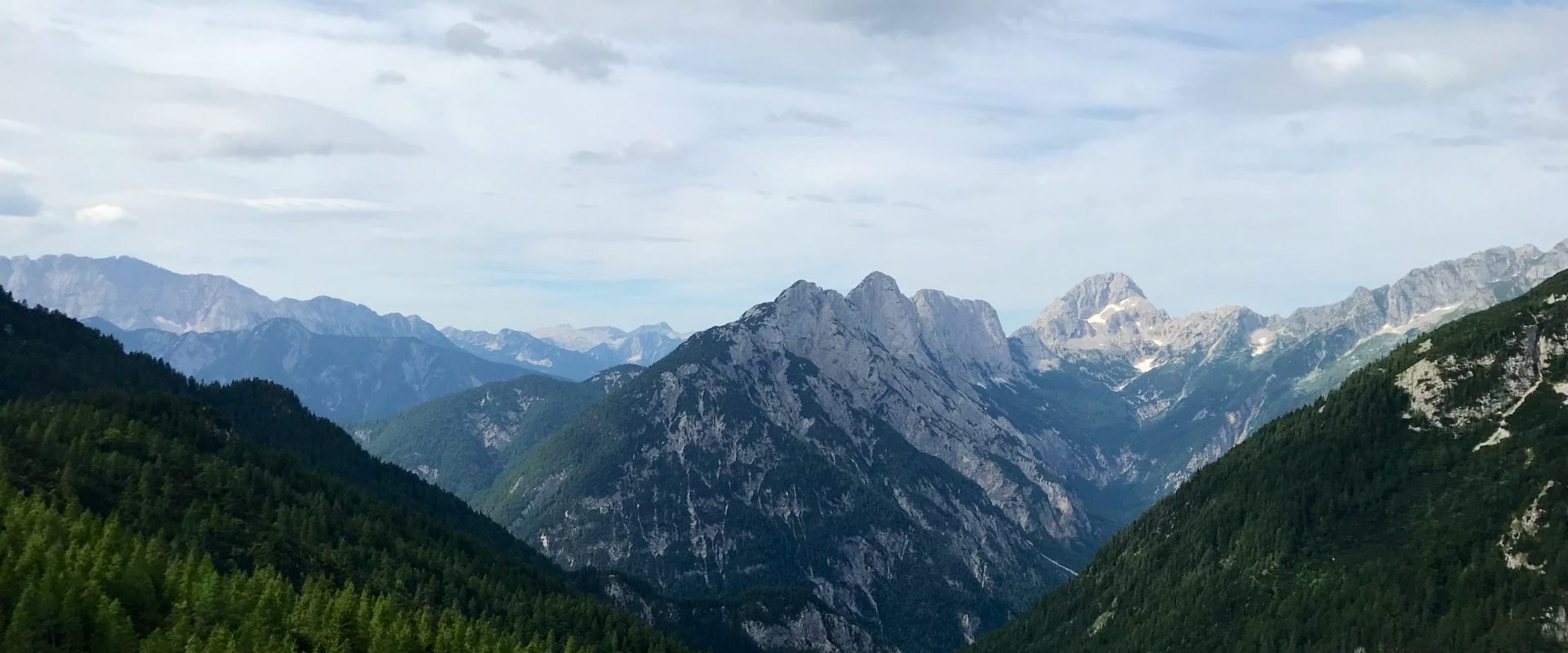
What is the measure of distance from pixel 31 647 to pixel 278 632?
109ft

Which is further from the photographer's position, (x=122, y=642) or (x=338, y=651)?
(x=338, y=651)

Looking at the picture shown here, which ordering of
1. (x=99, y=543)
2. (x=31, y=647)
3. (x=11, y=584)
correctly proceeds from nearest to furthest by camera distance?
1. (x=31, y=647)
2. (x=11, y=584)
3. (x=99, y=543)

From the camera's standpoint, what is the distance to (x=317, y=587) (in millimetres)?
179875

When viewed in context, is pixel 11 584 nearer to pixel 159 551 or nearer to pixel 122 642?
pixel 122 642

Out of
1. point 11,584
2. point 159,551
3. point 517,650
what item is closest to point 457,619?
point 517,650

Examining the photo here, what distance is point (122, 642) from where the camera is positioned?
137875mm

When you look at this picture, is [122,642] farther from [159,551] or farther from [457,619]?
[457,619]

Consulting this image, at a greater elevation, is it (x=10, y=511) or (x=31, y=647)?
(x=10, y=511)

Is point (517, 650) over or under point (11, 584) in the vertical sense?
under

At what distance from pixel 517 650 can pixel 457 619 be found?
13.2 m

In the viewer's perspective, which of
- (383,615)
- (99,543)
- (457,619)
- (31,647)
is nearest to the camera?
(31,647)

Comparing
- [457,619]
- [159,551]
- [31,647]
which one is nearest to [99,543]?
[159,551]

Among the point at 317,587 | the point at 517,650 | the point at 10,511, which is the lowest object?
the point at 517,650

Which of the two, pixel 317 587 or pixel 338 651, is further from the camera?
pixel 317 587
